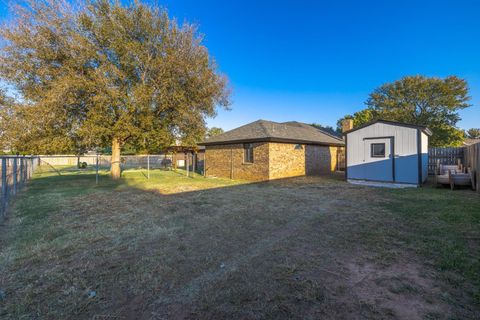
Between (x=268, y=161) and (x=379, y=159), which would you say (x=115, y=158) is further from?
(x=379, y=159)

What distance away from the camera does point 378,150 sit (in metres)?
10.4

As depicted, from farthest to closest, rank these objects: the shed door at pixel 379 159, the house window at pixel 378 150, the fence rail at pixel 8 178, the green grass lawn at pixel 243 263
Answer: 1. the house window at pixel 378 150
2. the shed door at pixel 379 159
3. the fence rail at pixel 8 178
4. the green grass lawn at pixel 243 263

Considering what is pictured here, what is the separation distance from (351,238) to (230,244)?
2279mm

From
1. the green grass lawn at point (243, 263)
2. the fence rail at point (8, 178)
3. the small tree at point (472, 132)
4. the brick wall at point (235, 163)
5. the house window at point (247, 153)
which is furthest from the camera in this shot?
the small tree at point (472, 132)

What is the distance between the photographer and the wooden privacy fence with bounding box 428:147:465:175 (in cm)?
1264

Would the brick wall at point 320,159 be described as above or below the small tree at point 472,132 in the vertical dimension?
below

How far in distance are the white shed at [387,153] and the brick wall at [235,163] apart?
15.4 feet

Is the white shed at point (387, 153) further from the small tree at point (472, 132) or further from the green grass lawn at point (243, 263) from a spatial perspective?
the small tree at point (472, 132)

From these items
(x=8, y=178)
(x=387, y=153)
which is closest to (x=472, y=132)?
(x=387, y=153)

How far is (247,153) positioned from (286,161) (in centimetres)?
255

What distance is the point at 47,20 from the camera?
31.6 ft

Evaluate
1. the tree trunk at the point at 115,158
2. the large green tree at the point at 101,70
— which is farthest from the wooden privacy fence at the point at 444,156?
the tree trunk at the point at 115,158

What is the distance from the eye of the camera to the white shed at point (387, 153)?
373 inches

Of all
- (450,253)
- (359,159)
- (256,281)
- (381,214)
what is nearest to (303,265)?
(256,281)
